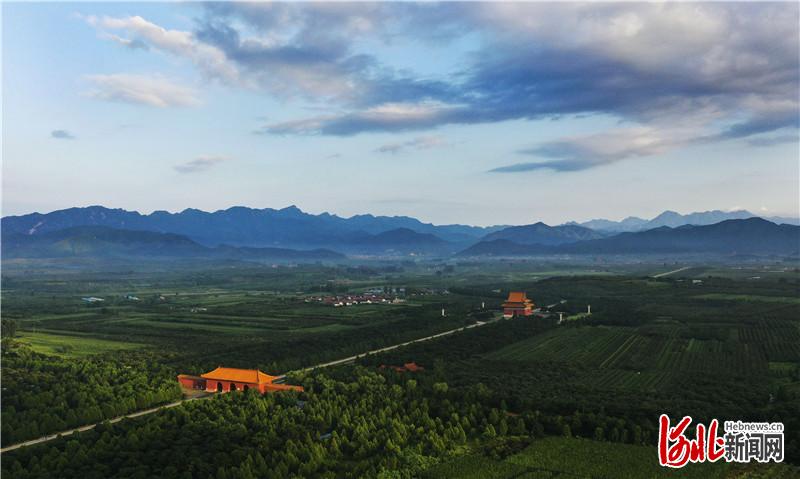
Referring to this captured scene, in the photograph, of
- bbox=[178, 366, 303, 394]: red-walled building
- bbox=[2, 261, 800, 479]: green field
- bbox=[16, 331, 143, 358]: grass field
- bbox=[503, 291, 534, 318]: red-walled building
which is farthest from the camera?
bbox=[503, 291, 534, 318]: red-walled building

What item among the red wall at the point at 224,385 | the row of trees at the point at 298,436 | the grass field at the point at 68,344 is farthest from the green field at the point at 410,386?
the red wall at the point at 224,385

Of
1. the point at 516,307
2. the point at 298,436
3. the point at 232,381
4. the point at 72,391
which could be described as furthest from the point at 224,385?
the point at 516,307

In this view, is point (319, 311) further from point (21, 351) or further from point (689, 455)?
point (689, 455)

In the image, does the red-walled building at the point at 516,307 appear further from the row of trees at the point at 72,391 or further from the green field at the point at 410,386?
the row of trees at the point at 72,391

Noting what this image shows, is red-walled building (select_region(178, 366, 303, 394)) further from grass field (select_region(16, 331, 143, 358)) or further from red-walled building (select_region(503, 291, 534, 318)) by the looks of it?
red-walled building (select_region(503, 291, 534, 318))

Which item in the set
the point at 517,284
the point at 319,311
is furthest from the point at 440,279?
the point at 319,311

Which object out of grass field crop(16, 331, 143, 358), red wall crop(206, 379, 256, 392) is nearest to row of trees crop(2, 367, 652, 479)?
red wall crop(206, 379, 256, 392)
